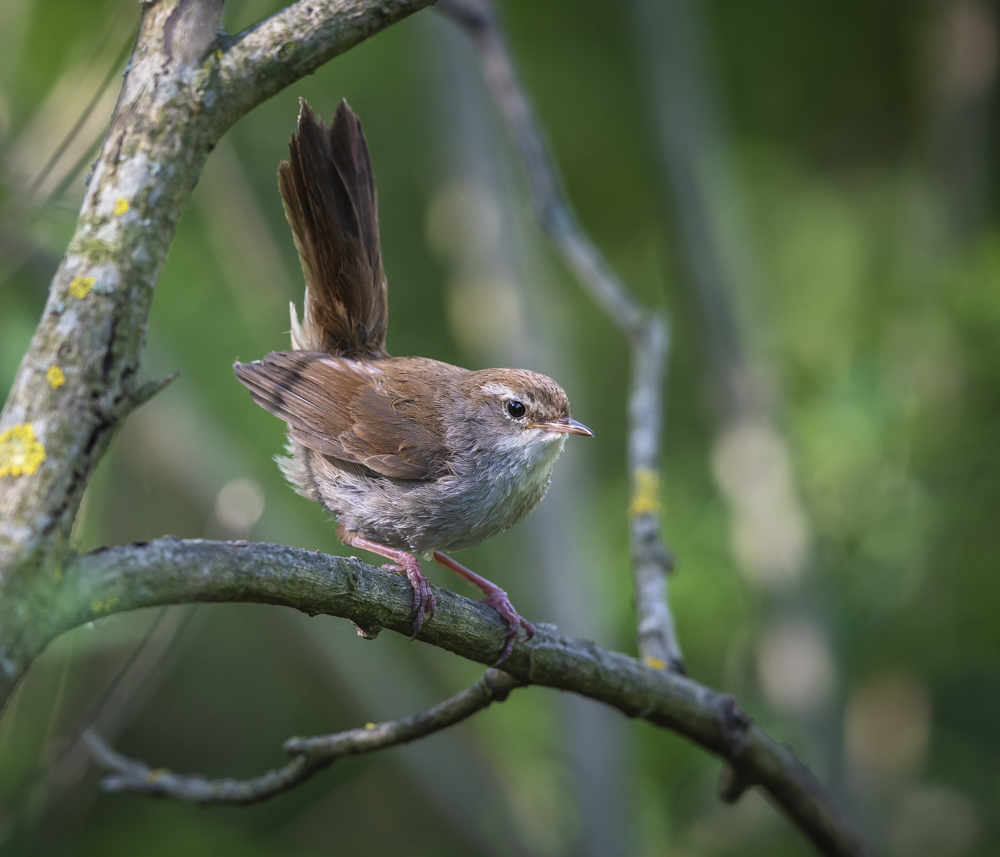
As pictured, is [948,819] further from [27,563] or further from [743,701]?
[27,563]

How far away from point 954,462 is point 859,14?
13.7 ft

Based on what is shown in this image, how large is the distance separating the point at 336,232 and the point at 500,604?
139cm

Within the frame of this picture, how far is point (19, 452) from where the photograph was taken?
4.51 feet

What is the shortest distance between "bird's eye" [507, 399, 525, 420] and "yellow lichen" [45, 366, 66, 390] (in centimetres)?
186

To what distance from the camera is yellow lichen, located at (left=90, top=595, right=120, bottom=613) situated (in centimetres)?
144

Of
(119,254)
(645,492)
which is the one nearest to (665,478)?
(645,492)

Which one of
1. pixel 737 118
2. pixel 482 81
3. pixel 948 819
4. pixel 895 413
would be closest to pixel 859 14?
pixel 737 118

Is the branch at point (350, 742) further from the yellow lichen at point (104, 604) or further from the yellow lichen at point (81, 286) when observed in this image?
the yellow lichen at point (81, 286)

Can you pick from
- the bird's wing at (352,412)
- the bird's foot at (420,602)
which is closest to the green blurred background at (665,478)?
the bird's wing at (352,412)

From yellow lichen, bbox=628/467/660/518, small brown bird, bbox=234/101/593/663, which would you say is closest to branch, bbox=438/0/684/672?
yellow lichen, bbox=628/467/660/518

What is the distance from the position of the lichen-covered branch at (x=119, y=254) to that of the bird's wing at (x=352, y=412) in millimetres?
1403

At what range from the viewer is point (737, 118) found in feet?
25.5

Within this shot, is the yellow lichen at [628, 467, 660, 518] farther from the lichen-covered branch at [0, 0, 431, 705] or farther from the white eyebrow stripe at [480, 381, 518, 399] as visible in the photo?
the lichen-covered branch at [0, 0, 431, 705]

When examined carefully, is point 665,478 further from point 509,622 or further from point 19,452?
point 19,452
